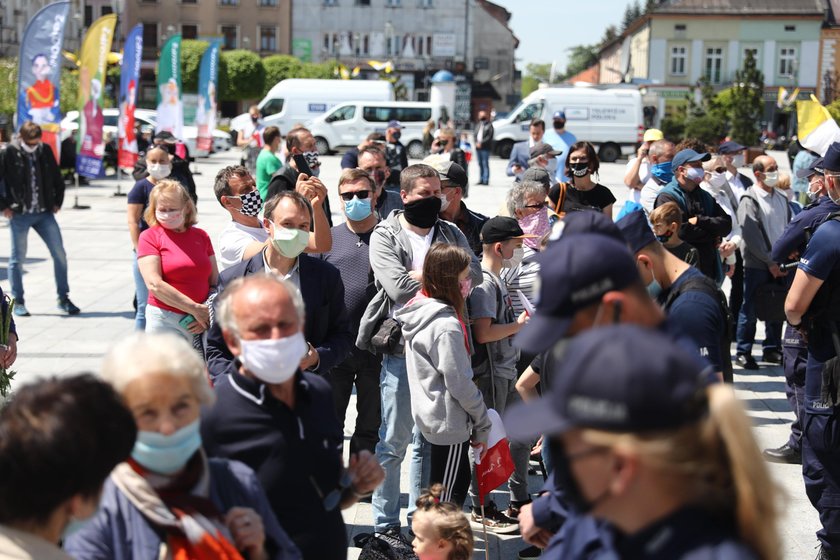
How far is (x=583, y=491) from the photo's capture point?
6.27 feet

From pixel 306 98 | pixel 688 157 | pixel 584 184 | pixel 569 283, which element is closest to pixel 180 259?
pixel 584 184

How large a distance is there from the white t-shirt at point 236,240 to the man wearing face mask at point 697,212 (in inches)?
117

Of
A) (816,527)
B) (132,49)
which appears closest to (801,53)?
(132,49)

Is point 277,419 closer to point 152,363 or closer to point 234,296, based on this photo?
point 234,296

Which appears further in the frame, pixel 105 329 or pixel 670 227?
pixel 105 329

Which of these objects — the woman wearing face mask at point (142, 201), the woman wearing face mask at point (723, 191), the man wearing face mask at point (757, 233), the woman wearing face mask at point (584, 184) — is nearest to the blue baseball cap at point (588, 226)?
the woman wearing face mask at point (584, 184)

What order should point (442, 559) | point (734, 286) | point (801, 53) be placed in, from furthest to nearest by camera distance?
1. point (801, 53)
2. point (734, 286)
3. point (442, 559)

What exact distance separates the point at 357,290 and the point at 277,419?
9.49 feet

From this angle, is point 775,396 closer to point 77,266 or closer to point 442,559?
point 442,559

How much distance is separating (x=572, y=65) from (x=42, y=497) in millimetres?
183897

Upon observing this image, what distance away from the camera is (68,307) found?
11.5 m

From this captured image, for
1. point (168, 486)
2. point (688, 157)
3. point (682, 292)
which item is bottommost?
point (168, 486)

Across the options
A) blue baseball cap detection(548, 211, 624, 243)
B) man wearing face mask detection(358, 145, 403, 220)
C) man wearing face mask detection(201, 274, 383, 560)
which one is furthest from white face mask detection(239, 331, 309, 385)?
man wearing face mask detection(358, 145, 403, 220)

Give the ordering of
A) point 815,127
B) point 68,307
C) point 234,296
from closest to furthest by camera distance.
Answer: point 234,296 < point 815,127 < point 68,307
